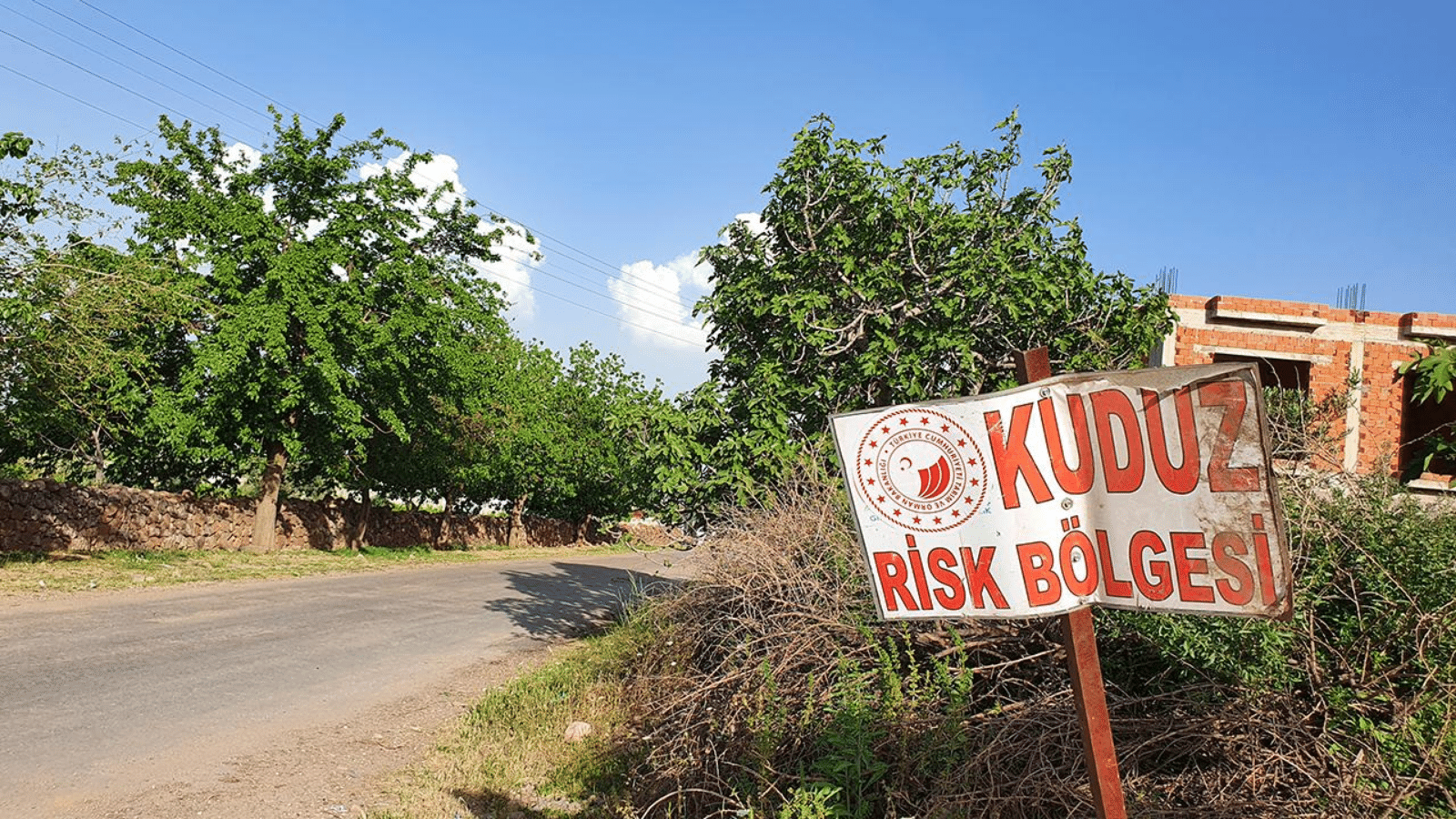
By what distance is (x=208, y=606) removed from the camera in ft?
43.8

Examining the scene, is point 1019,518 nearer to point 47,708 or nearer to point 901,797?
point 901,797

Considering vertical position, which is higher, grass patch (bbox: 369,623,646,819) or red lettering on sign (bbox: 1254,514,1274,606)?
red lettering on sign (bbox: 1254,514,1274,606)

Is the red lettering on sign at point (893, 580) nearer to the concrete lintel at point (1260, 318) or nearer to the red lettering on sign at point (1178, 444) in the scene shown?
the red lettering on sign at point (1178, 444)

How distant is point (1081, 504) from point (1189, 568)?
0.34 meters

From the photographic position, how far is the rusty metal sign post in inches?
106

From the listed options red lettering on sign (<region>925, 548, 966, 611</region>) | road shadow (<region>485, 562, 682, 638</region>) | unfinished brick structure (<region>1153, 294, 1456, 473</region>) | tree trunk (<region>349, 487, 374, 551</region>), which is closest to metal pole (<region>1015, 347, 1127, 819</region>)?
red lettering on sign (<region>925, 548, 966, 611</region>)

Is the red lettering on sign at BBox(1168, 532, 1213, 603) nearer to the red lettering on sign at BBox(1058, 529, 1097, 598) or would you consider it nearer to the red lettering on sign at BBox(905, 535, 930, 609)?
the red lettering on sign at BBox(1058, 529, 1097, 598)

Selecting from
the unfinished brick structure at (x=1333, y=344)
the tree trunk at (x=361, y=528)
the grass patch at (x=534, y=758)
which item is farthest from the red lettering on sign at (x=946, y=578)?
the tree trunk at (x=361, y=528)

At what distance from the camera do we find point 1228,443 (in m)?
2.70

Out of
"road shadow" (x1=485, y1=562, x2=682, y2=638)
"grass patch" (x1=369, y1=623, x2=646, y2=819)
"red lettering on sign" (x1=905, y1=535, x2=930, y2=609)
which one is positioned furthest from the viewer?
"road shadow" (x1=485, y1=562, x2=682, y2=638)

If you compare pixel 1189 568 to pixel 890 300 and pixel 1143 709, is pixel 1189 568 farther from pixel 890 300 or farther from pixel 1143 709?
pixel 890 300

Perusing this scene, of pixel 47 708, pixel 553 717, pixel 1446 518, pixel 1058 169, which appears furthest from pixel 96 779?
pixel 1058 169

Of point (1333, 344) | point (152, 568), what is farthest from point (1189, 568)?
point (152, 568)

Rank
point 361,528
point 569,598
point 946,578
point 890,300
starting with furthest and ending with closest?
point 361,528 < point 569,598 < point 890,300 < point 946,578
